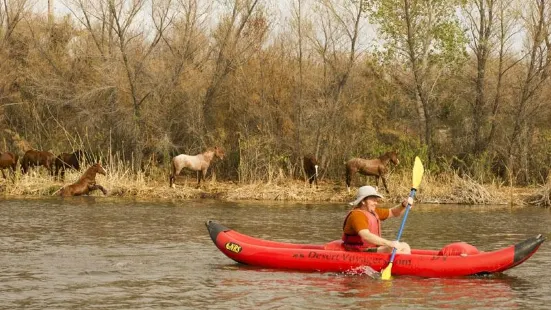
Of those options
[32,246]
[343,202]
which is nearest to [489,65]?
[343,202]

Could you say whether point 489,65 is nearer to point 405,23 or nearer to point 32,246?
point 405,23

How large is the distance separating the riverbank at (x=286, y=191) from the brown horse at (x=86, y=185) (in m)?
0.55

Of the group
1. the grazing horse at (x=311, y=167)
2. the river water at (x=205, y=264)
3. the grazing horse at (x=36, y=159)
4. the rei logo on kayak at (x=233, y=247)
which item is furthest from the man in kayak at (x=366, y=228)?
the grazing horse at (x=36, y=159)

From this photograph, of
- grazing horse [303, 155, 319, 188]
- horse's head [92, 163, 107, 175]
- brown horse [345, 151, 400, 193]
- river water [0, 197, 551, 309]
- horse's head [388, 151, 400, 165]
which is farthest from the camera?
grazing horse [303, 155, 319, 188]

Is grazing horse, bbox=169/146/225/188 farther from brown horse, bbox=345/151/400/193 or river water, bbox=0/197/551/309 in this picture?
river water, bbox=0/197/551/309

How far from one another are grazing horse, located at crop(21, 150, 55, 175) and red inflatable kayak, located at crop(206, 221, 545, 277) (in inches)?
624

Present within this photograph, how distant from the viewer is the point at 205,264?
1505 centimetres

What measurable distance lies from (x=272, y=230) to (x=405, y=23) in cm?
1265

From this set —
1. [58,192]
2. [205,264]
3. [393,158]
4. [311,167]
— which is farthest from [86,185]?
[205,264]

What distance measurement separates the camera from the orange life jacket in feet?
45.2

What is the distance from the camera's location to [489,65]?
1240 inches

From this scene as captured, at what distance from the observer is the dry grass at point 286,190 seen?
87.5 feet

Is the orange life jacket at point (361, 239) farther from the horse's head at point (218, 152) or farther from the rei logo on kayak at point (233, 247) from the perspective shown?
the horse's head at point (218, 152)

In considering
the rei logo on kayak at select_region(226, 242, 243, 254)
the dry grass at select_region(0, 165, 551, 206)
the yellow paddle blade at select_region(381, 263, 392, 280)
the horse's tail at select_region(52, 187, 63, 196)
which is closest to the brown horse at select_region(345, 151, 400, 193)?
the dry grass at select_region(0, 165, 551, 206)
